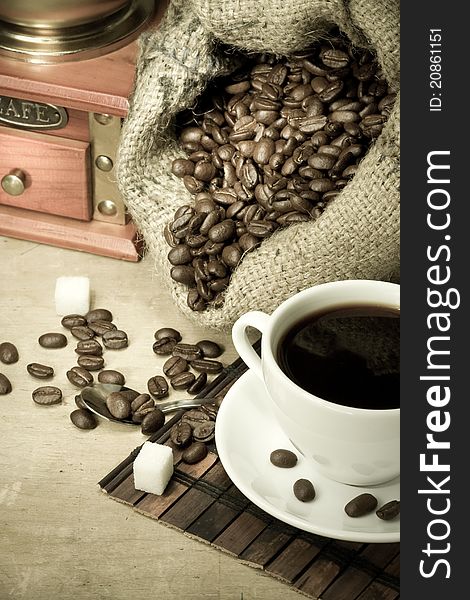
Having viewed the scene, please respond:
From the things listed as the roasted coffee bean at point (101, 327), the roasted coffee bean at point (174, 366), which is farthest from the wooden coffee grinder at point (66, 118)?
the roasted coffee bean at point (174, 366)

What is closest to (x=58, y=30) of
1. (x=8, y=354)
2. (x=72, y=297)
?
(x=72, y=297)

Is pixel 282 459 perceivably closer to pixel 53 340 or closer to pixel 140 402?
pixel 140 402

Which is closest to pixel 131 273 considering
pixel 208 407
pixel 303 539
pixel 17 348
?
pixel 17 348

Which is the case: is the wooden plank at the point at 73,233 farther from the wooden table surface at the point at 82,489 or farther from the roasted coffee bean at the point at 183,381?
the roasted coffee bean at the point at 183,381

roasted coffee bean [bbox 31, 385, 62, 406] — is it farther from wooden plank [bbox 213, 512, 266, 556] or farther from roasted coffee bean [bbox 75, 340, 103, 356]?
wooden plank [bbox 213, 512, 266, 556]

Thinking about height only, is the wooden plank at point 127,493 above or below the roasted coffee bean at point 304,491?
below

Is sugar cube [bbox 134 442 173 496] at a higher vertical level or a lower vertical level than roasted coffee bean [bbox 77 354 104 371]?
higher

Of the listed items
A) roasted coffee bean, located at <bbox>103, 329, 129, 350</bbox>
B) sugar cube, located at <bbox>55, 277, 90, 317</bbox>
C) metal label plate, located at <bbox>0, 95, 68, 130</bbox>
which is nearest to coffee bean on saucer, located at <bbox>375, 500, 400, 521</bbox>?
roasted coffee bean, located at <bbox>103, 329, 129, 350</bbox>
